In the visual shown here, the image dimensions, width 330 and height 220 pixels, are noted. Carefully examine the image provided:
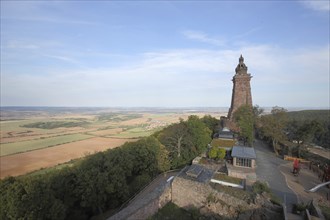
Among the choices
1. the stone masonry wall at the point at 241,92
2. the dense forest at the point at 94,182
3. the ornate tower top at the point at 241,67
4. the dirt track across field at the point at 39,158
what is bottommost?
the dirt track across field at the point at 39,158

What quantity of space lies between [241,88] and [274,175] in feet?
73.8

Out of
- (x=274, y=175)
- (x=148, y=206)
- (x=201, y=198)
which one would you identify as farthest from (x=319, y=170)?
(x=148, y=206)

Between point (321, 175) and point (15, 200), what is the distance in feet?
90.5

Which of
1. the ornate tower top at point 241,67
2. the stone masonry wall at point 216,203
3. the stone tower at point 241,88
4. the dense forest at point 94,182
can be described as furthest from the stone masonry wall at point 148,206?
the ornate tower top at point 241,67

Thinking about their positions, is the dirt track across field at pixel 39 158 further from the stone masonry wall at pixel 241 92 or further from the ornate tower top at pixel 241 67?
the ornate tower top at pixel 241 67

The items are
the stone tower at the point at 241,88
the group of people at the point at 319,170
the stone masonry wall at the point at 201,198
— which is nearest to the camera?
the stone masonry wall at the point at 201,198

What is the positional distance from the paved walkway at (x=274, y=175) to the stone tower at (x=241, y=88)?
12.1 metres

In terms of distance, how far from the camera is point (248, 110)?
3409cm

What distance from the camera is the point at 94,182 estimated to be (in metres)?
18.0

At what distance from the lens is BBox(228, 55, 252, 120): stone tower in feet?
123

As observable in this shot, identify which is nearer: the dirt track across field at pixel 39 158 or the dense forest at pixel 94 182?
the dense forest at pixel 94 182

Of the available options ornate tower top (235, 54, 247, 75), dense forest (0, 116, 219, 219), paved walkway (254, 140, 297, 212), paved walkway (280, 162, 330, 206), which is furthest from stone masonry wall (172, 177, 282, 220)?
ornate tower top (235, 54, 247, 75)

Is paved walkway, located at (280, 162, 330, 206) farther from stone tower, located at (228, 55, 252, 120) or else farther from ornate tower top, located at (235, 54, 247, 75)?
ornate tower top, located at (235, 54, 247, 75)

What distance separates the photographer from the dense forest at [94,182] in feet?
51.2
